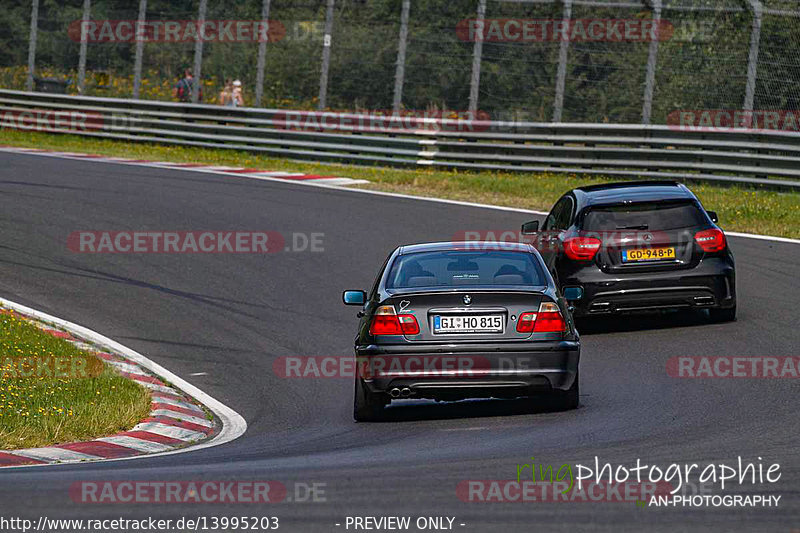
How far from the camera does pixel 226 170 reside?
1001 inches

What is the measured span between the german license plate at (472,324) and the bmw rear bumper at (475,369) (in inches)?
4.9

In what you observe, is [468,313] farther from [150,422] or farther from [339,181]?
[339,181]

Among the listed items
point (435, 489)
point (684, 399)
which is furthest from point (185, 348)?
point (435, 489)

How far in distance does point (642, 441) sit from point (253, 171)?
18321 millimetres

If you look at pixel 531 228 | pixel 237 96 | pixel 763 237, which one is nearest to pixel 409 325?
pixel 531 228

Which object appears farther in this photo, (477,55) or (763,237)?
(477,55)

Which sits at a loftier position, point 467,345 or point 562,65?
point 562,65

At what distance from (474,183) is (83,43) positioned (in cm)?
1295

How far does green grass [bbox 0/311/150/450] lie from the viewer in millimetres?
9078

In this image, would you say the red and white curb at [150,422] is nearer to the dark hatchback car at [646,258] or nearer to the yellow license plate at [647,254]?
the dark hatchback car at [646,258]

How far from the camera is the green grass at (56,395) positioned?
29.8 ft

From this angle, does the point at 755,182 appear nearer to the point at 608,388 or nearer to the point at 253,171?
the point at 253,171

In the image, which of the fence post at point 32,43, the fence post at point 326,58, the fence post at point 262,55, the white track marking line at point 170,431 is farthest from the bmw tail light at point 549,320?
the fence post at point 32,43

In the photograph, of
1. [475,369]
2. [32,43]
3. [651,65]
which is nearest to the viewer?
[475,369]
